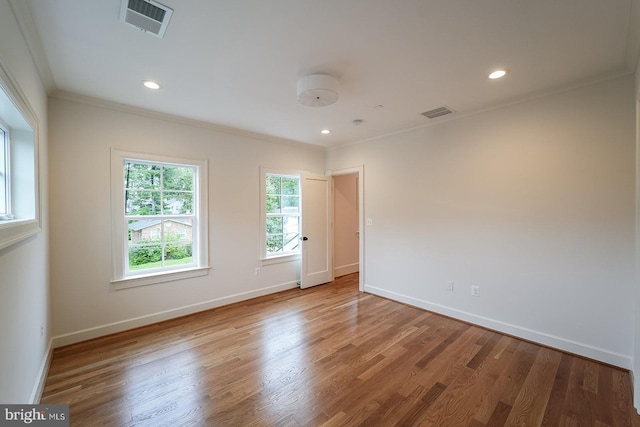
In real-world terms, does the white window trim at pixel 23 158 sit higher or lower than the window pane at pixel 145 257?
higher

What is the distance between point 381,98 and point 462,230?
6.20 feet

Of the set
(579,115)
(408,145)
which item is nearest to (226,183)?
(408,145)

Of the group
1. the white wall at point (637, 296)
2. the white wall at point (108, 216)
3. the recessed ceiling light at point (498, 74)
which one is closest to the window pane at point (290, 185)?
the white wall at point (108, 216)

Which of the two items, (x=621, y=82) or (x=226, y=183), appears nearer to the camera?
(x=621, y=82)

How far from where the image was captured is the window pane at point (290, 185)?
15.6 ft

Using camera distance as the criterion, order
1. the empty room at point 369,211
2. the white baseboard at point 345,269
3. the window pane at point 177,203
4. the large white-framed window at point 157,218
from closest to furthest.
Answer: the empty room at point 369,211 < the large white-framed window at point 157,218 < the window pane at point 177,203 < the white baseboard at point 345,269

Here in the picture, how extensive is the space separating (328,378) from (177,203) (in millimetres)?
2789

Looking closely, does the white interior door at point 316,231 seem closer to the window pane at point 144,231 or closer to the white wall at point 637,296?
the window pane at point 144,231

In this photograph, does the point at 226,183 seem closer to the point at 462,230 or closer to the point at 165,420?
the point at 165,420

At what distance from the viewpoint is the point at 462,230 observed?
3.35m

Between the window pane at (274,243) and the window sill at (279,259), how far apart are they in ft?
0.61

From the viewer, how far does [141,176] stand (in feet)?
10.7

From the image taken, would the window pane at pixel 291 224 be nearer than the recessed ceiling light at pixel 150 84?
No

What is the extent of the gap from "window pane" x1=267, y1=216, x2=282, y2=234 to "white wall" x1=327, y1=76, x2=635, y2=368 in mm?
1914
